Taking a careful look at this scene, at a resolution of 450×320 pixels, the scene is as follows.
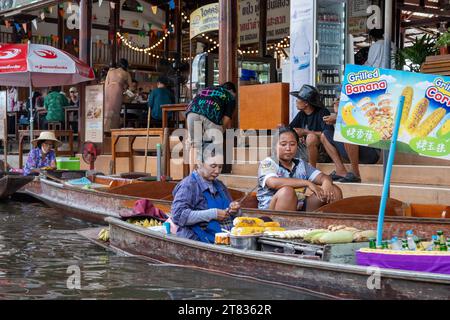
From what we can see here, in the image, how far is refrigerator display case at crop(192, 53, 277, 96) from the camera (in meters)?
14.2

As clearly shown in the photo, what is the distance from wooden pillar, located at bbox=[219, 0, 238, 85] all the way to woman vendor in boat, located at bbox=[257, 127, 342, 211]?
14.7 feet

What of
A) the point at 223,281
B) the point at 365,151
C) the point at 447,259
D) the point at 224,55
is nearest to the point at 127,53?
the point at 224,55

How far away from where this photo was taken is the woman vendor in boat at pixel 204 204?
240 inches

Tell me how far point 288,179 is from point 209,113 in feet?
12.2

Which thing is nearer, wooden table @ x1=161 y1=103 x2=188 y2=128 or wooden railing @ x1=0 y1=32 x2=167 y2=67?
wooden table @ x1=161 y1=103 x2=188 y2=128

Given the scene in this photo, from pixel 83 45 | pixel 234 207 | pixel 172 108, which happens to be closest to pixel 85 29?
pixel 83 45

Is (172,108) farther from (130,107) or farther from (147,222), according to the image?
(147,222)

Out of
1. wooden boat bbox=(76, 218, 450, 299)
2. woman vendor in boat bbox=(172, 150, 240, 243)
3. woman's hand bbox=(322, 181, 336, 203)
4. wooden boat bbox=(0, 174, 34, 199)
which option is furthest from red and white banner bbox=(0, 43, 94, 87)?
woman vendor in boat bbox=(172, 150, 240, 243)

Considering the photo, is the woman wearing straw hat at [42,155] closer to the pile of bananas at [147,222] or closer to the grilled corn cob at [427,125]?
the pile of bananas at [147,222]

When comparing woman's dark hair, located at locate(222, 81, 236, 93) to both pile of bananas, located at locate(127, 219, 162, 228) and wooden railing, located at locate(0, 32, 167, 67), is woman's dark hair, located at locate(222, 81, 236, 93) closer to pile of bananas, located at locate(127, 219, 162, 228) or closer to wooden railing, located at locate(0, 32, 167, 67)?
pile of bananas, located at locate(127, 219, 162, 228)

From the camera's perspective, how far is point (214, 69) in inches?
564

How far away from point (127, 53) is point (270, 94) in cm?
1073

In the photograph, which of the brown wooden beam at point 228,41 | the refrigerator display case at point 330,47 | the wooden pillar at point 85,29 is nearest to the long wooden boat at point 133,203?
the brown wooden beam at point 228,41
